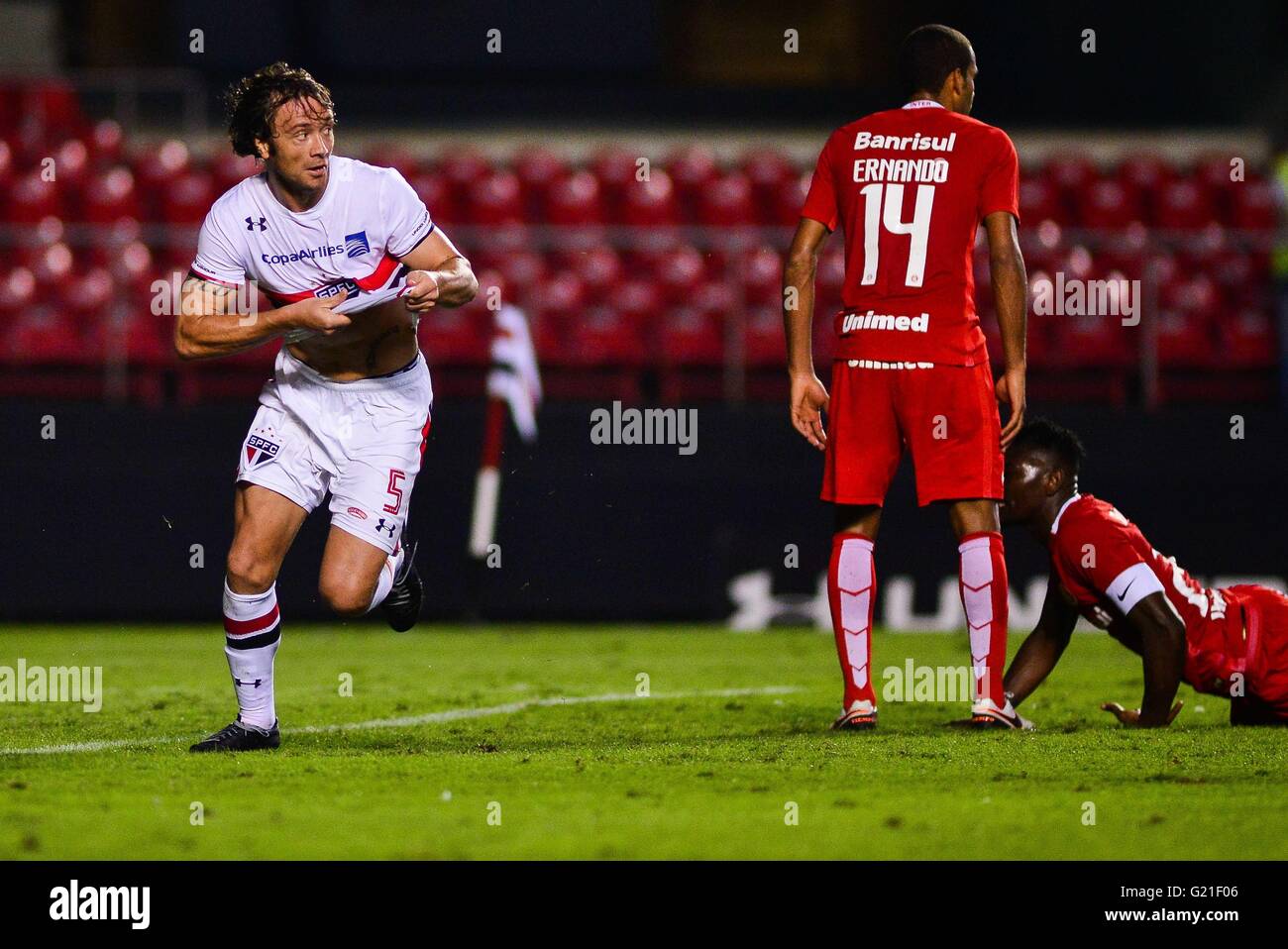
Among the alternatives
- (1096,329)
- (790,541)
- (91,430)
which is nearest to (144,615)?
(91,430)

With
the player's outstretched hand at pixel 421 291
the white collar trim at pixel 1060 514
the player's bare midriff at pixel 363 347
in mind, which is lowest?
the white collar trim at pixel 1060 514

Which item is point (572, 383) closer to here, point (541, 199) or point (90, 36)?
point (541, 199)

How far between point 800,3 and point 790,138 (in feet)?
6.47

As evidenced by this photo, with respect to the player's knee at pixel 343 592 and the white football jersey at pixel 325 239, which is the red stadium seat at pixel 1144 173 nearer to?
the white football jersey at pixel 325 239

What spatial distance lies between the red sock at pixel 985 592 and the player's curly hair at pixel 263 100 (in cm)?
256

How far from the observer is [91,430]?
10836 millimetres

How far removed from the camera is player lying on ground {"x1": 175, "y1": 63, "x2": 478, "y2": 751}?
225 inches

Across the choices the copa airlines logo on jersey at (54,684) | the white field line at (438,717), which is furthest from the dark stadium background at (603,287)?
the white field line at (438,717)

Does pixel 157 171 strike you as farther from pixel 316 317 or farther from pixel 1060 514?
pixel 1060 514

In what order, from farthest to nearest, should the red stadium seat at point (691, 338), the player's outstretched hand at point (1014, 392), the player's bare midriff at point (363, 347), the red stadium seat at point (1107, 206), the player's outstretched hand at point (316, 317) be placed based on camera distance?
the red stadium seat at point (1107, 206) < the red stadium seat at point (691, 338) < the player's bare midriff at point (363, 347) < the player's outstretched hand at point (1014, 392) < the player's outstretched hand at point (316, 317)

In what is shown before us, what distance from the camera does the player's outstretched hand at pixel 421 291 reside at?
5559 millimetres

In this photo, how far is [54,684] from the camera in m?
8.01

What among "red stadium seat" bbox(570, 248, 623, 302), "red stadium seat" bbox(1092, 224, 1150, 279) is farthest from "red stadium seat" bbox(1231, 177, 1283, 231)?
"red stadium seat" bbox(570, 248, 623, 302)

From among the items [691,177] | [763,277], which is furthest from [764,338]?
[691,177]
